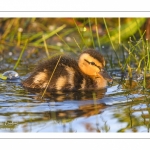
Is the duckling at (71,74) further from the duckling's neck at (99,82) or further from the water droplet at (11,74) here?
the water droplet at (11,74)

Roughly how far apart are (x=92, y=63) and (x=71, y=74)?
28 cm

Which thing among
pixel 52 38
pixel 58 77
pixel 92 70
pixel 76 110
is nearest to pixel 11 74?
pixel 58 77

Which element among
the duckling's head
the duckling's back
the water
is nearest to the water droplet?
the water

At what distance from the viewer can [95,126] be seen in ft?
11.0

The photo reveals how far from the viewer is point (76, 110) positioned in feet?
12.1

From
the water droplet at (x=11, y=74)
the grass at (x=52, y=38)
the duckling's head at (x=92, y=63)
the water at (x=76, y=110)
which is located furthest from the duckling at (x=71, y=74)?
the grass at (x=52, y=38)

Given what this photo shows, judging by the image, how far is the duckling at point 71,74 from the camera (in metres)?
4.33

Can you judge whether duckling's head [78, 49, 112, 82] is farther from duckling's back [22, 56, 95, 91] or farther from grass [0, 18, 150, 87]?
grass [0, 18, 150, 87]

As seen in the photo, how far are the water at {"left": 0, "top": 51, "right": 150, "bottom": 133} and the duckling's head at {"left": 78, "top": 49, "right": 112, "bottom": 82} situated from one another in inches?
6.9

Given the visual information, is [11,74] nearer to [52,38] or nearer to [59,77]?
[59,77]
